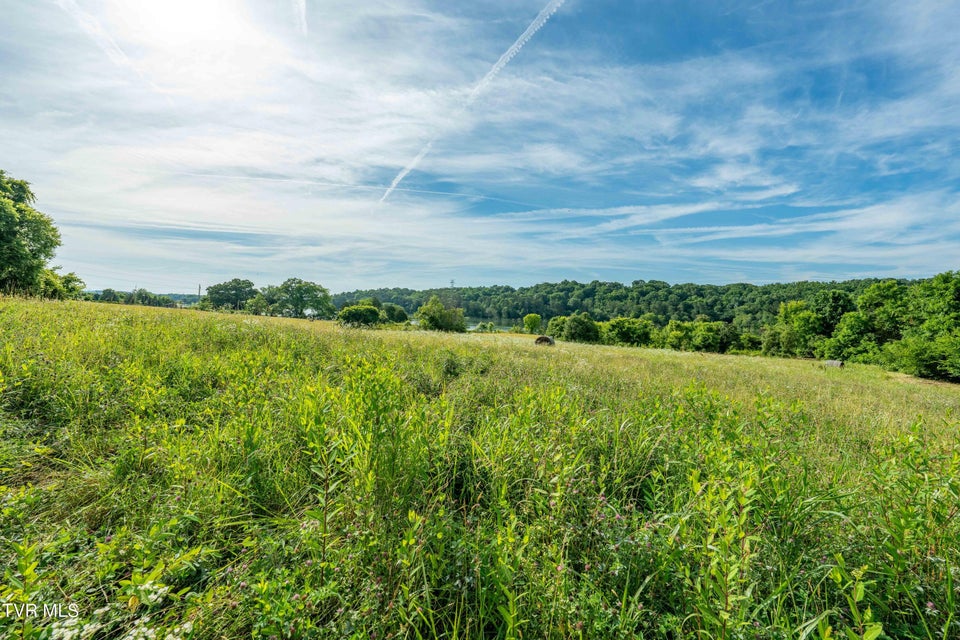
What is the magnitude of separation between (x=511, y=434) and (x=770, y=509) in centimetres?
206

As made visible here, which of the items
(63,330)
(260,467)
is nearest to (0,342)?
(63,330)

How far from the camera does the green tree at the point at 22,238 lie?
25.3 metres

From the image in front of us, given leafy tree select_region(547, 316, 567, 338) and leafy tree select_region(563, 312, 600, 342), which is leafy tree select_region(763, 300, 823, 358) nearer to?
leafy tree select_region(563, 312, 600, 342)

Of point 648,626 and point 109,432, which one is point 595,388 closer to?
point 648,626

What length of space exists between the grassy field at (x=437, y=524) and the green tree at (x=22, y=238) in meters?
33.3

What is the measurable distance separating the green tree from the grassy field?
109 feet

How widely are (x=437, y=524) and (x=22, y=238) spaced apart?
42611mm

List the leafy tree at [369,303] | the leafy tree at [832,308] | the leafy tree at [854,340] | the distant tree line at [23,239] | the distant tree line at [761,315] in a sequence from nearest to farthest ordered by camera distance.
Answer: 1. the distant tree line at [23,239]
2. the distant tree line at [761,315]
3. the leafy tree at [854,340]
4. the leafy tree at [832,308]
5. the leafy tree at [369,303]

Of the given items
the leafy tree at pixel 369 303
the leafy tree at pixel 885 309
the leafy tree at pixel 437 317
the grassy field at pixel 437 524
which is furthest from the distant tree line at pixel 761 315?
the grassy field at pixel 437 524

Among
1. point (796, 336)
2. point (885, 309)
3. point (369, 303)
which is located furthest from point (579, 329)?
point (369, 303)

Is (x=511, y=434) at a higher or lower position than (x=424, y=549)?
higher

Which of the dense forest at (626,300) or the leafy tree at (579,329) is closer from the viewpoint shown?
the leafy tree at (579,329)

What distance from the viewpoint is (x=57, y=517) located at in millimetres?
2654

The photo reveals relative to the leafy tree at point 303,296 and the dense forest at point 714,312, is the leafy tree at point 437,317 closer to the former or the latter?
the dense forest at point 714,312
